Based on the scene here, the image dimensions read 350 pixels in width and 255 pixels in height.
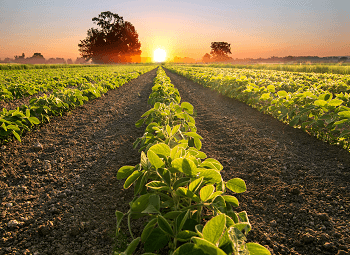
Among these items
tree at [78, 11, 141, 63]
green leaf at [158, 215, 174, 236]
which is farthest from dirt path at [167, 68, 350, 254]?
tree at [78, 11, 141, 63]

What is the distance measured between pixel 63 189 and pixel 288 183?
274cm

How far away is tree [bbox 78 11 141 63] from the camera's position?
193ft

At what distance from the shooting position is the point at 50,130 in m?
3.93

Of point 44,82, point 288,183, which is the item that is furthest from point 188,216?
point 44,82

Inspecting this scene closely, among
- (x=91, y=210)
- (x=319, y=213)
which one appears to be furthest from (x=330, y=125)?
(x=91, y=210)

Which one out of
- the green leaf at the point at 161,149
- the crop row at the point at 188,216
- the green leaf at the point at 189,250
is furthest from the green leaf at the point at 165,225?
the green leaf at the point at 161,149

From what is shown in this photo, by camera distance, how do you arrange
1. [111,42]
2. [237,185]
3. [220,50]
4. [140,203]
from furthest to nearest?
[220,50] < [111,42] < [237,185] < [140,203]

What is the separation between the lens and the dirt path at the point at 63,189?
1.56 meters

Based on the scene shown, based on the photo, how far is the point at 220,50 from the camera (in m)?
84.1

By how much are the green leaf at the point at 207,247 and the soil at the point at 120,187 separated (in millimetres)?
1110

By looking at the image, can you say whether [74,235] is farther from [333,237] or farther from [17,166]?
[333,237]

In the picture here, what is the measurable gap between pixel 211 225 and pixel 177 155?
52cm

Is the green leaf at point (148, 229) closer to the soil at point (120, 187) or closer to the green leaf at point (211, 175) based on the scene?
the green leaf at point (211, 175)

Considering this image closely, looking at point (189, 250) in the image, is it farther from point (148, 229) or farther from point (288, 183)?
point (288, 183)
